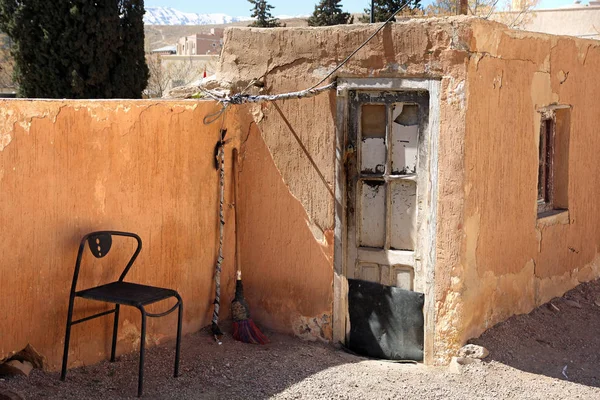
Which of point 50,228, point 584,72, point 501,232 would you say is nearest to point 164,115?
point 50,228

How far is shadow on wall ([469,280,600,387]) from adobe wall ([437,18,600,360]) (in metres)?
0.11

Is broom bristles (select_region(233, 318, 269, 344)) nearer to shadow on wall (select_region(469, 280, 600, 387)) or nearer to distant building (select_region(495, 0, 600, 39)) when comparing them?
shadow on wall (select_region(469, 280, 600, 387))

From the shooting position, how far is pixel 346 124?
5.68 meters

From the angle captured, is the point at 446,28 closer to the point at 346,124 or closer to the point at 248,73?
the point at 346,124

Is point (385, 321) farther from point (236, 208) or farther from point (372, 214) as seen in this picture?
point (236, 208)

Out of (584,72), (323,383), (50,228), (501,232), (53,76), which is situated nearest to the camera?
(50,228)

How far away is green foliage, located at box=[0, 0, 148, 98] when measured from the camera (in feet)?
46.0

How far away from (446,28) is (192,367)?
9.64ft

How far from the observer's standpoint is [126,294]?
4.66m

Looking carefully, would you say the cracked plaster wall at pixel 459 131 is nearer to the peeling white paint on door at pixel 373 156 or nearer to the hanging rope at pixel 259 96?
the hanging rope at pixel 259 96

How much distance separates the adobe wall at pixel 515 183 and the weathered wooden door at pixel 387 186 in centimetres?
33

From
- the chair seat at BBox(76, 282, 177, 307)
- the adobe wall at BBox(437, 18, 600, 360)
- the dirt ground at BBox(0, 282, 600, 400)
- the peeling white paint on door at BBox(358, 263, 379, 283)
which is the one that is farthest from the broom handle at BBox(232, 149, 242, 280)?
the adobe wall at BBox(437, 18, 600, 360)

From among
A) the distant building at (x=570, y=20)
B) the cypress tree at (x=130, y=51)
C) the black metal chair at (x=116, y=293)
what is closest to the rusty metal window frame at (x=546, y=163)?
the black metal chair at (x=116, y=293)

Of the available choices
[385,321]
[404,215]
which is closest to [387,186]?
[404,215]
